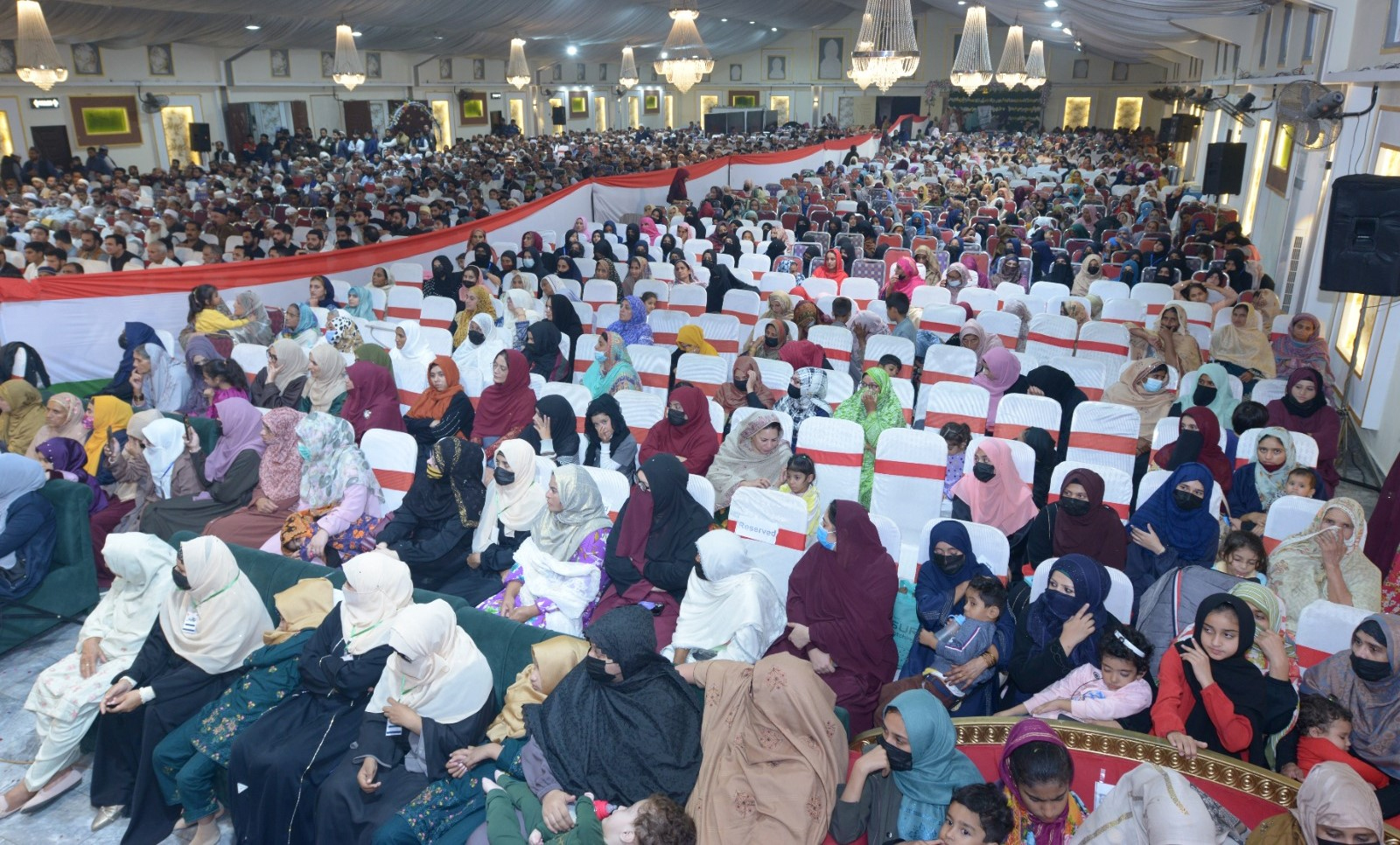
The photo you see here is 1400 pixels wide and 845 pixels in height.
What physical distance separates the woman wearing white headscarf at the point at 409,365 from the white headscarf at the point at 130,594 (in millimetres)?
2538

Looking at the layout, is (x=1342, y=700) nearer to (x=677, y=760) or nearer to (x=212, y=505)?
(x=677, y=760)

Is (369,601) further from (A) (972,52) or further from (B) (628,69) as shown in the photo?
(B) (628,69)

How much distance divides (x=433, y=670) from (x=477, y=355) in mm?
3665

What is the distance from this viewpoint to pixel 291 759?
10.0 ft

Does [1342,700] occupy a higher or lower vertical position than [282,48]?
lower

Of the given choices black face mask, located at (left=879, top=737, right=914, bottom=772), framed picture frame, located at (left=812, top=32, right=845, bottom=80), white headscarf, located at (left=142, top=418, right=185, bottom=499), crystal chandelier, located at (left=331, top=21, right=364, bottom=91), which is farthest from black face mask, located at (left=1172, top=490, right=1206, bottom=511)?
framed picture frame, located at (left=812, top=32, right=845, bottom=80)

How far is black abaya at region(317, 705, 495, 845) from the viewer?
2.93 meters

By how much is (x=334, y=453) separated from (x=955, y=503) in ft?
9.99

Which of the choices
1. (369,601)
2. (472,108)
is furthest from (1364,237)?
(472,108)

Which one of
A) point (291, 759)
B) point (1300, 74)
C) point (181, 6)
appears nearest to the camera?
point (291, 759)

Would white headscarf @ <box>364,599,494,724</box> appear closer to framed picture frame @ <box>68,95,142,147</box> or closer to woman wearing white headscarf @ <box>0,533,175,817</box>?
woman wearing white headscarf @ <box>0,533,175,817</box>

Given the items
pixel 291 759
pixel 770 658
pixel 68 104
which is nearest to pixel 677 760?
pixel 770 658

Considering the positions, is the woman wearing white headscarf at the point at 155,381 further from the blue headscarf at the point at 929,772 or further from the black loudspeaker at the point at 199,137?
the black loudspeaker at the point at 199,137

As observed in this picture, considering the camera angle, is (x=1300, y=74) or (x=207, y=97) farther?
(x=207, y=97)
